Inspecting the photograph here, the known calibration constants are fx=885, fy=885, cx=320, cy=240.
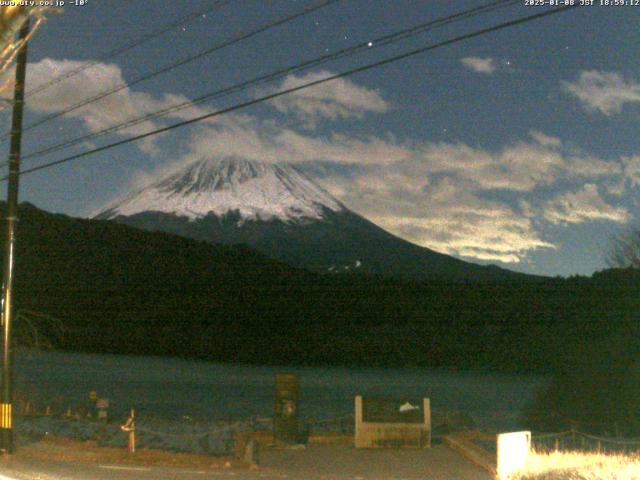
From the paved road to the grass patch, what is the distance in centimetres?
139

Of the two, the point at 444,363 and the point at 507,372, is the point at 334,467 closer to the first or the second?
the point at 507,372

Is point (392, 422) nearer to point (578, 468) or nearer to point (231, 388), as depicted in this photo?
point (578, 468)

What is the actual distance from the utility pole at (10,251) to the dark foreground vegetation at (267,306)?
168 ft

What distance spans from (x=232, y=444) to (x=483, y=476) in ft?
27.2

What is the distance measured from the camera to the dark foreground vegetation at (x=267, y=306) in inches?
3312

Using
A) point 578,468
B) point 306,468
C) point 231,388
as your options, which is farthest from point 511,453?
point 231,388

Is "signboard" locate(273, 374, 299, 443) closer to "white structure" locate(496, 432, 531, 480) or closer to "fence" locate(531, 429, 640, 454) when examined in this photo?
"fence" locate(531, 429, 640, 454)

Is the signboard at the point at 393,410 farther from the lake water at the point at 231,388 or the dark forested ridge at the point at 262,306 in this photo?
the dark forested ridge at the point at 262,306

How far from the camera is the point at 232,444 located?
21.8 metres

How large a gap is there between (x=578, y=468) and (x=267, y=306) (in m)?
97.7

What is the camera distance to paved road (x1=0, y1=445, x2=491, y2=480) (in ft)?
47.7

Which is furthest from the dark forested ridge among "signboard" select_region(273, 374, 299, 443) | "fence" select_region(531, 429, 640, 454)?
"signboard" select_region(273, 374, 299, 443)

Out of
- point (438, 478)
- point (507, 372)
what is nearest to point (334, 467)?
point (438, 478)

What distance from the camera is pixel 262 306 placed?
110m
